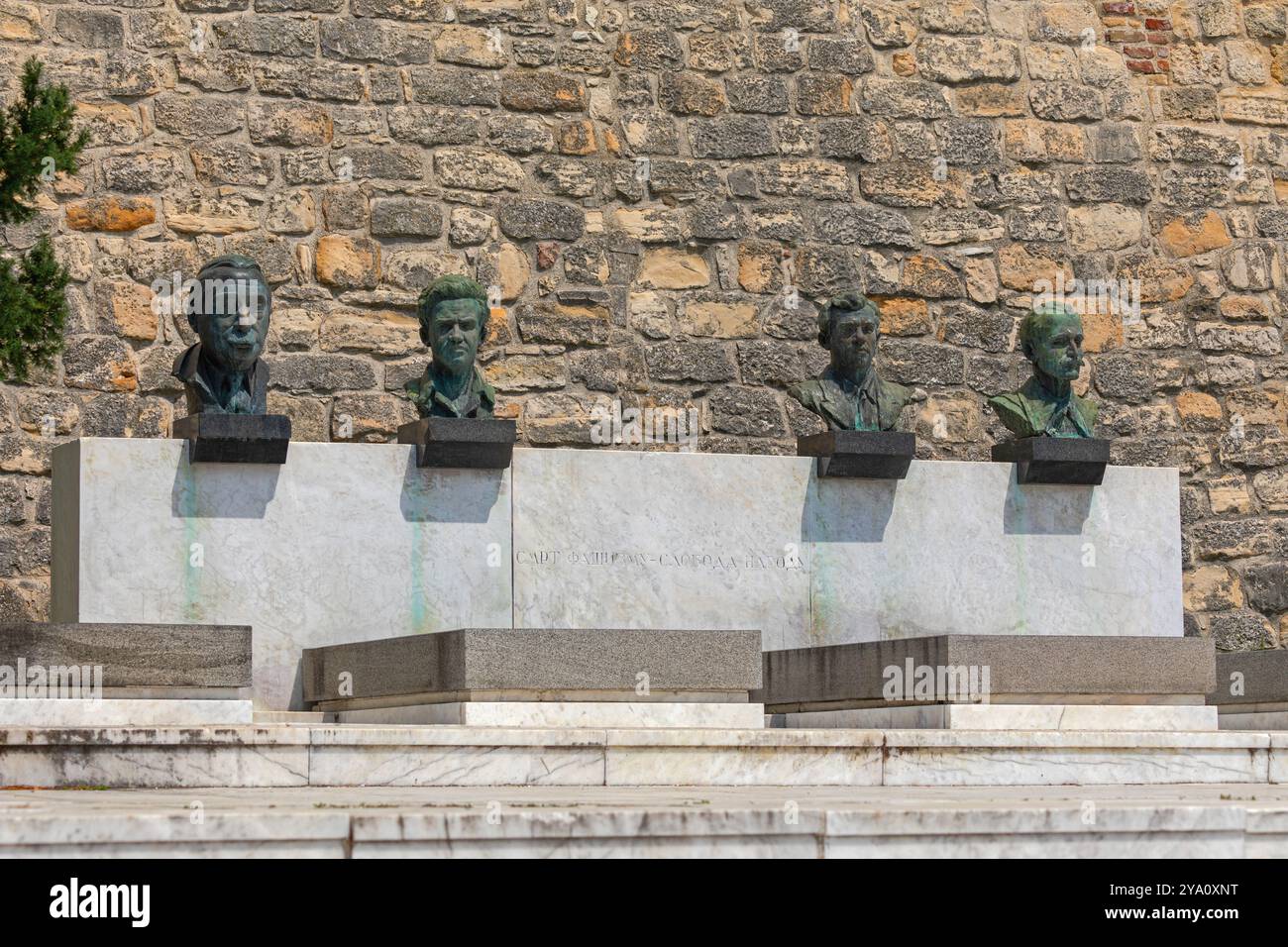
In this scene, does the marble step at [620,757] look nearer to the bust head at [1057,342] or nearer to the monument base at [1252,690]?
the monument base at [1252,690]

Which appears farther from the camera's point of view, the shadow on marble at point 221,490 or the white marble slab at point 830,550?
the white marble slab at point 830,550

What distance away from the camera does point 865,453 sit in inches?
363

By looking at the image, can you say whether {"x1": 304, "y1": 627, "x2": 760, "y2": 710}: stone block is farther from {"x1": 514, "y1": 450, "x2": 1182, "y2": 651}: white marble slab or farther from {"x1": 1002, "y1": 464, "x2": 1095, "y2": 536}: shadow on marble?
{"x1": 1002, "y1": 464, "x2": 1095, "y2": 536}: shadow on marble

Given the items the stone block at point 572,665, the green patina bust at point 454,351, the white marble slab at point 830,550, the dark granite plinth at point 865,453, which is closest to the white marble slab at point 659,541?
the white marble slab at point 830,550

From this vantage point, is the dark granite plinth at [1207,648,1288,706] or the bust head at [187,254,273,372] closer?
the bust head at [187,254,273,372]

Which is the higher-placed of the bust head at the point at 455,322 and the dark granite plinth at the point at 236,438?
the bust head at the point at 455,322

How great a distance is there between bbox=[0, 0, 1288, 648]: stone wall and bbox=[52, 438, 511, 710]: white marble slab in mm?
2337

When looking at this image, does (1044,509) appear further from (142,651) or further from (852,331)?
(142,651)

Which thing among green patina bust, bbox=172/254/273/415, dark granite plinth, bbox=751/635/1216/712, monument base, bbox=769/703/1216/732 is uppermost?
green patina bust, bbox=172/254/273/415

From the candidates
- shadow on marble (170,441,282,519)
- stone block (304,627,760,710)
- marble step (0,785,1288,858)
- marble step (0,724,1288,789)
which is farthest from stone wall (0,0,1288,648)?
marble step (0,785,1288,858)

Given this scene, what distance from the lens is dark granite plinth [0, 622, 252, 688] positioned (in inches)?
278

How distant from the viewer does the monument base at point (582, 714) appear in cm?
731

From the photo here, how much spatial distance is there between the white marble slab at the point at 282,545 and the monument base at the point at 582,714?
1.00m

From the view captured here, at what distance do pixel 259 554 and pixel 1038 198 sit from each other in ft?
19.0
